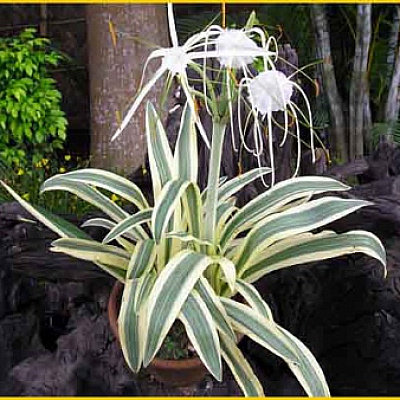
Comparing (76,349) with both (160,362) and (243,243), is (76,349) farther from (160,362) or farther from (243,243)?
(243,243)

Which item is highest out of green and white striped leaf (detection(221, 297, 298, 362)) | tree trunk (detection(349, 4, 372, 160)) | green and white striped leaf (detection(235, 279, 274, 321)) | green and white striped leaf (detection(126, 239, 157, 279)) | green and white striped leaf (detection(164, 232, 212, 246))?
tree trunk (detection(349, 4, 372, 160))

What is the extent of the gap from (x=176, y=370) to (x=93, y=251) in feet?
0.92

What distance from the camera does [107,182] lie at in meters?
1.36

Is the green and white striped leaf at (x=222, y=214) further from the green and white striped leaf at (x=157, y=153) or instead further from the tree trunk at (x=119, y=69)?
the tree trunk at (x=119, y=69)

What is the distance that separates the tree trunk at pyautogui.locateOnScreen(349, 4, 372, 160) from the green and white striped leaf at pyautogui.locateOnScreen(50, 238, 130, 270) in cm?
180

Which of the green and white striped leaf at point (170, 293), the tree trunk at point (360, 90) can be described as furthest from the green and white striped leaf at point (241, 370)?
the tree trunk at point (360, 90)

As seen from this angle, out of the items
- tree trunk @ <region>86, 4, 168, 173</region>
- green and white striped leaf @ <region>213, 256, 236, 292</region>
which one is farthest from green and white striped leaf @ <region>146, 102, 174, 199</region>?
tree trunk @ <region>86, 4, 168, 173</region>

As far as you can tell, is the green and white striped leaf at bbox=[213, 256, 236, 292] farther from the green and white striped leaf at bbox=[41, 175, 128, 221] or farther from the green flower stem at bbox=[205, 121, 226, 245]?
the green and white striped leaf at bbox=[41, 175, 128, 221]

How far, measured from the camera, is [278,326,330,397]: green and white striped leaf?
43.4 inches

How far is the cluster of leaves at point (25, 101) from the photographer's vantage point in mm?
3459

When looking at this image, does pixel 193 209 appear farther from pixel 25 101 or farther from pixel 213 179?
pixel 25 101

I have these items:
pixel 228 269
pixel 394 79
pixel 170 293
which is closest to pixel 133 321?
pixel 170 293

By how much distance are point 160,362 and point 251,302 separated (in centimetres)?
21

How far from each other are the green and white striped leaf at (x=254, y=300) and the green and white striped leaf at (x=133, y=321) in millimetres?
167
